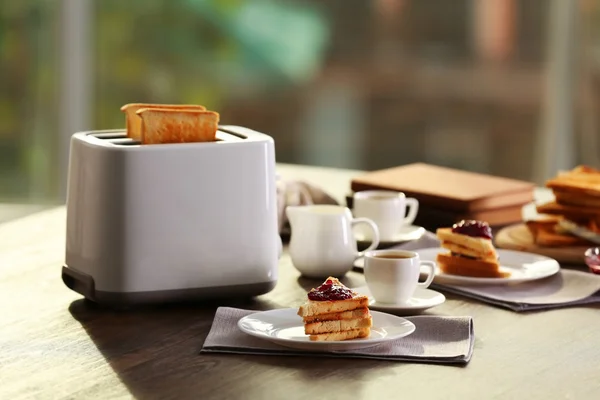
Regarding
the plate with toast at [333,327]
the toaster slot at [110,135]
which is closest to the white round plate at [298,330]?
the plate with toast at [333,327]

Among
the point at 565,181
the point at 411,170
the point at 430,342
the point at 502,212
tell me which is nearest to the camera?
the point at 430,342

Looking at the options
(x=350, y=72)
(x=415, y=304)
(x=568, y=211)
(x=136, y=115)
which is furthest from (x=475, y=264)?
(x=350, y=72)

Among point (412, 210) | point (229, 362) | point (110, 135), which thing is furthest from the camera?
point (412, 210)

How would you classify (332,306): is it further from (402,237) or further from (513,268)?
(402,237)

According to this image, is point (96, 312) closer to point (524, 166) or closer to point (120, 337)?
point (120, 337)

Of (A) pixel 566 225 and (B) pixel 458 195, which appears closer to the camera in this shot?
(A) pixel 566 225

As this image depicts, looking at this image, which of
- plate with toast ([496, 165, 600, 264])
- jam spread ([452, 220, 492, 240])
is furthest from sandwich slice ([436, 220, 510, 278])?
plate with toast ([496, 165, 600, 264])

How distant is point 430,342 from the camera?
120 cm

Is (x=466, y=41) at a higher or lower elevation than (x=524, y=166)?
higher

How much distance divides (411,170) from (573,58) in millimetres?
1923

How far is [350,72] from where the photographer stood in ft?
16.8

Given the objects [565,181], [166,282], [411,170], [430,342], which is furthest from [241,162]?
[411,170]

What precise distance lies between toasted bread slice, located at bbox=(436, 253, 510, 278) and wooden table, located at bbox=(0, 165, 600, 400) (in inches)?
4.2

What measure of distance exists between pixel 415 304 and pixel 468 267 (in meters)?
0.21
